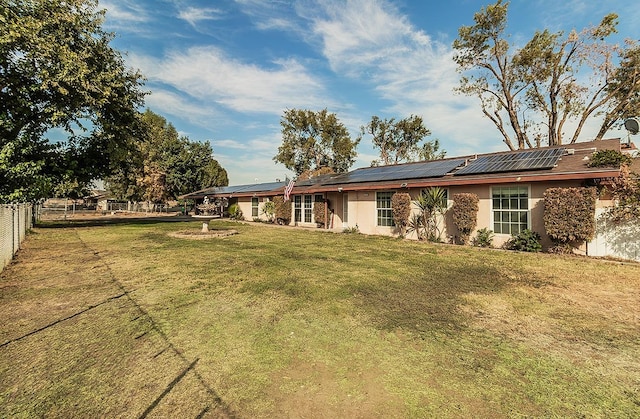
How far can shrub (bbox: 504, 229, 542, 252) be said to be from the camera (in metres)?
9.36

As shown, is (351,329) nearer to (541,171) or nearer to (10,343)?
(10,343)

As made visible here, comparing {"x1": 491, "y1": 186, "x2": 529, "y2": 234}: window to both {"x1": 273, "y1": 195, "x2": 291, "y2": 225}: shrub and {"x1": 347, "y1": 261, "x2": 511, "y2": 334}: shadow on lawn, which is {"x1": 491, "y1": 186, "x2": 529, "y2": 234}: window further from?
{"x1": 273, "y1": 195, "x2": 291, "y2": 225}: shrub

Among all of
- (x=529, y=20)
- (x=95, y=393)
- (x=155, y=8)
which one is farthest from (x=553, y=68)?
(x=95, y=393)

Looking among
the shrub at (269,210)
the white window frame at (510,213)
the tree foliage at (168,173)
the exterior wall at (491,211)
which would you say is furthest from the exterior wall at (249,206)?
the tree foliage at (168,173)

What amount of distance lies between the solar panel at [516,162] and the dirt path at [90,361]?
11.4 metres

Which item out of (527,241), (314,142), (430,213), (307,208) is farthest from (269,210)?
(314,142)

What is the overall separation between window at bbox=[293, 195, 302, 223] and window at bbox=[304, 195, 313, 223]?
1.58ft

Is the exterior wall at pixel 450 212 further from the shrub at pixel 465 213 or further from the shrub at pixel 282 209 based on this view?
the shrub at pixel 282 209

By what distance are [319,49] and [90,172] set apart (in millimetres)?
16599

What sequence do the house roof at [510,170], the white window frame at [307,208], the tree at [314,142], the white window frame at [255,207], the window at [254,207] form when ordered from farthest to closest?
the tree at [314,142]
the window at [254,207]
the white window frame at [255,207]
the white window frame at [307,208]
the house roof at [510,170]

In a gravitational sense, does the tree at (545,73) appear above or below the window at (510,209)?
above

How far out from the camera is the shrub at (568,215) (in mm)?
8203

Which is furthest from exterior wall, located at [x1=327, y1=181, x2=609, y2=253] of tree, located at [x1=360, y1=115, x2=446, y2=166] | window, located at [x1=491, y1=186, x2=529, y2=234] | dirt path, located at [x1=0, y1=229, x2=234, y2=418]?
tree, located at [x1=360, y1=115, x2=446, y2=166]

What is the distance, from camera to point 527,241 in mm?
9477
